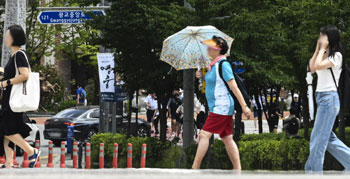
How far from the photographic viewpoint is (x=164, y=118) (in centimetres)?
1775

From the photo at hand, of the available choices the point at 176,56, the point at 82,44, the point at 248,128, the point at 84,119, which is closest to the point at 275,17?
the point at 176,56

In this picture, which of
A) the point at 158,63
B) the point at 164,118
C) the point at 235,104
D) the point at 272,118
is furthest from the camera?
the point at 272,118

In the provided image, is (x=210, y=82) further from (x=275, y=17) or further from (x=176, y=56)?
(x=275, y=17)

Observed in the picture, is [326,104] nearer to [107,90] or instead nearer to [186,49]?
[186,49]

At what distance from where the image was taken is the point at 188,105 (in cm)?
1573

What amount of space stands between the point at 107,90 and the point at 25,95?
10.3 meters

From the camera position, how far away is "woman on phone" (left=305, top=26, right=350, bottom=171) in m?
8.33

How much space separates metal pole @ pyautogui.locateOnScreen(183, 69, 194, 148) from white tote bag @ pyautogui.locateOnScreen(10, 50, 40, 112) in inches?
259

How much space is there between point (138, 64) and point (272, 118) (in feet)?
27.4

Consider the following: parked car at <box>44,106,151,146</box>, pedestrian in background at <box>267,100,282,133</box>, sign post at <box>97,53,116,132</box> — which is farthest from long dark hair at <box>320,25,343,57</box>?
parked car at <box>44,106,151,146</box>

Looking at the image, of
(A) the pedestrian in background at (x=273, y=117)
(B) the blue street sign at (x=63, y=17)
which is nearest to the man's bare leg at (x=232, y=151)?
(B) the blue street sign at (x=63, y=17)

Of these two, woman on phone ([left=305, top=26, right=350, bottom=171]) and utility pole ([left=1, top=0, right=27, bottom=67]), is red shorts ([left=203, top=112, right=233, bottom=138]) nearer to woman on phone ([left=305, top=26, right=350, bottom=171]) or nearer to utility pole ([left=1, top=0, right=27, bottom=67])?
woman on phone ([left=305, top=26, right=350, bottom=171])

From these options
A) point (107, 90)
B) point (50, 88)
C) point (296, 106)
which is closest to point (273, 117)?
point (296, 106)

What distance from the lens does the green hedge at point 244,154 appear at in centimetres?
1371
